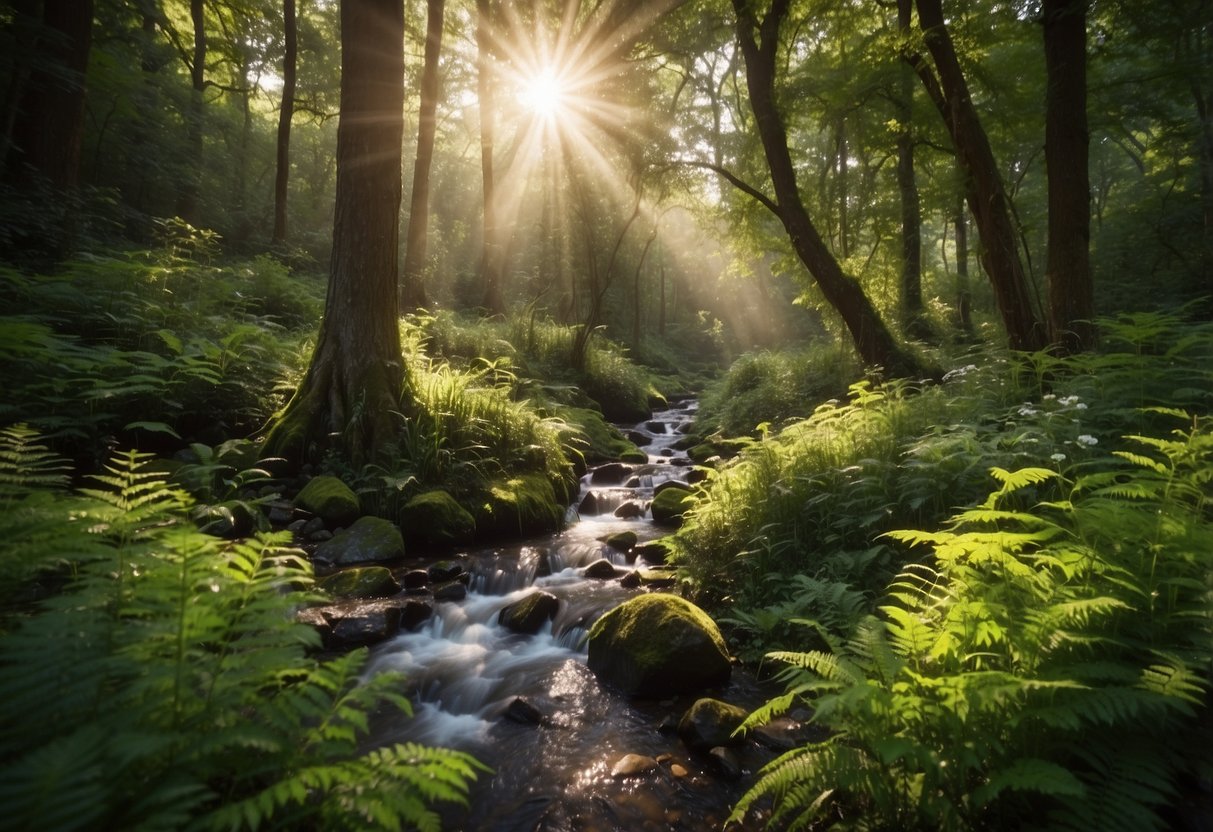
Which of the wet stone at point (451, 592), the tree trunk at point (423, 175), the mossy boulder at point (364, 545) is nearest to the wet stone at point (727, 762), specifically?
the wet stone at point (451, 592)

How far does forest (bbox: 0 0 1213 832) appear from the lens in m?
1.98

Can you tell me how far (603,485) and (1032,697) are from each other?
7.81 m

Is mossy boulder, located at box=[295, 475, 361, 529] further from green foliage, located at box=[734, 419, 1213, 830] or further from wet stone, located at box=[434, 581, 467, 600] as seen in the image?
green foliage, located at box=[734, 419, 1213, 830]

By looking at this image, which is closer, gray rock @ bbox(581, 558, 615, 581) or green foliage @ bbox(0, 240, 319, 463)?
green foliage @ bbox(0, 240, 319, 463)

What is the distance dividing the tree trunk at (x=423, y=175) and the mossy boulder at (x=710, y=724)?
11909mm

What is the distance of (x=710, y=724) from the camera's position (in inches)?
136

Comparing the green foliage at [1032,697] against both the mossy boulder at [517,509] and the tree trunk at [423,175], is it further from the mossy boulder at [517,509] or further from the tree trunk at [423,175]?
the tree trunk at [423,175]

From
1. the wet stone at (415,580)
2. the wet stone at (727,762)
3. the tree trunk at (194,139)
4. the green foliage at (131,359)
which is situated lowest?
the wet stone at (727,762)

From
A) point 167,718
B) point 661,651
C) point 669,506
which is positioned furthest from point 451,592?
point 167,718

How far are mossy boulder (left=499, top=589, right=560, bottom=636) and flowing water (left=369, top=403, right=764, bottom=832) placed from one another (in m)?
0.09

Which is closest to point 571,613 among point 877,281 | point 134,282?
point 134,282

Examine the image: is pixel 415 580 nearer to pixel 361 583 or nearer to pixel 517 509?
pixel 361 583

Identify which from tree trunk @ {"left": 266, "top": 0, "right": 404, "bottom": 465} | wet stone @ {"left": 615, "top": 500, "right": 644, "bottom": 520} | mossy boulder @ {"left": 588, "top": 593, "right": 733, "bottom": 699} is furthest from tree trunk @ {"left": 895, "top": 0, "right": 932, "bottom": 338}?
mossy boulder @ {"left": 588, "top": 593, "right": 733, "bottom": 699}

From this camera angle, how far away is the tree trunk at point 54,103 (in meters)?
8.86
